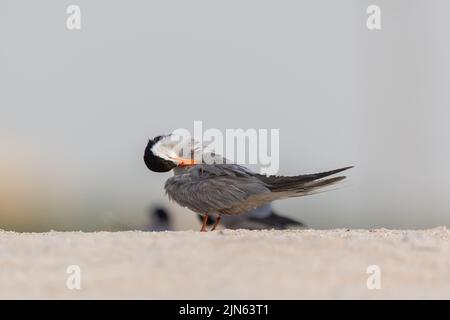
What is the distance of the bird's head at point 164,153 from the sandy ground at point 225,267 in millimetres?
1814

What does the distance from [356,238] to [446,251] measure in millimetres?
566

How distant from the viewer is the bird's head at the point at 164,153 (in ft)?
20.9

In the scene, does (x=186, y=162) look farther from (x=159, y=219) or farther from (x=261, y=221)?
(x=159, y=219)

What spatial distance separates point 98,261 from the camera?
3924 mm

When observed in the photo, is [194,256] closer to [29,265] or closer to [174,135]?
[29,265]

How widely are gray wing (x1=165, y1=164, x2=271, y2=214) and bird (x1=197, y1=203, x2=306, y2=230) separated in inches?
46.7

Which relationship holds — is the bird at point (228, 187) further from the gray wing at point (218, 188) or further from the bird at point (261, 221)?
the bird at point (261, 221)

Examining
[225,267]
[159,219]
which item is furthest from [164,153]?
[225,267]

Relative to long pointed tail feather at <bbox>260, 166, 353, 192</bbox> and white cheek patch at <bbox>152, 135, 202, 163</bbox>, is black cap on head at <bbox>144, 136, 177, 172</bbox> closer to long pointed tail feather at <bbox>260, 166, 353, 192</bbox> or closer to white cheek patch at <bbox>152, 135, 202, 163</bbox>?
white cheek patch at <bbox>152, 135, 202, 163</bbox>

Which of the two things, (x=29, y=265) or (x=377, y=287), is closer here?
(x=377, y=287)

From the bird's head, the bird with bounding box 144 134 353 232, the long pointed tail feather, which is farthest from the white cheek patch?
the long pointed tail feather

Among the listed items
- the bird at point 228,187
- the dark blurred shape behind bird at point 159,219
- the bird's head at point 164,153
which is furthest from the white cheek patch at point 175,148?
the dark blurred shape behind bird at point 159,219

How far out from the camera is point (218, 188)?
5.80 m
